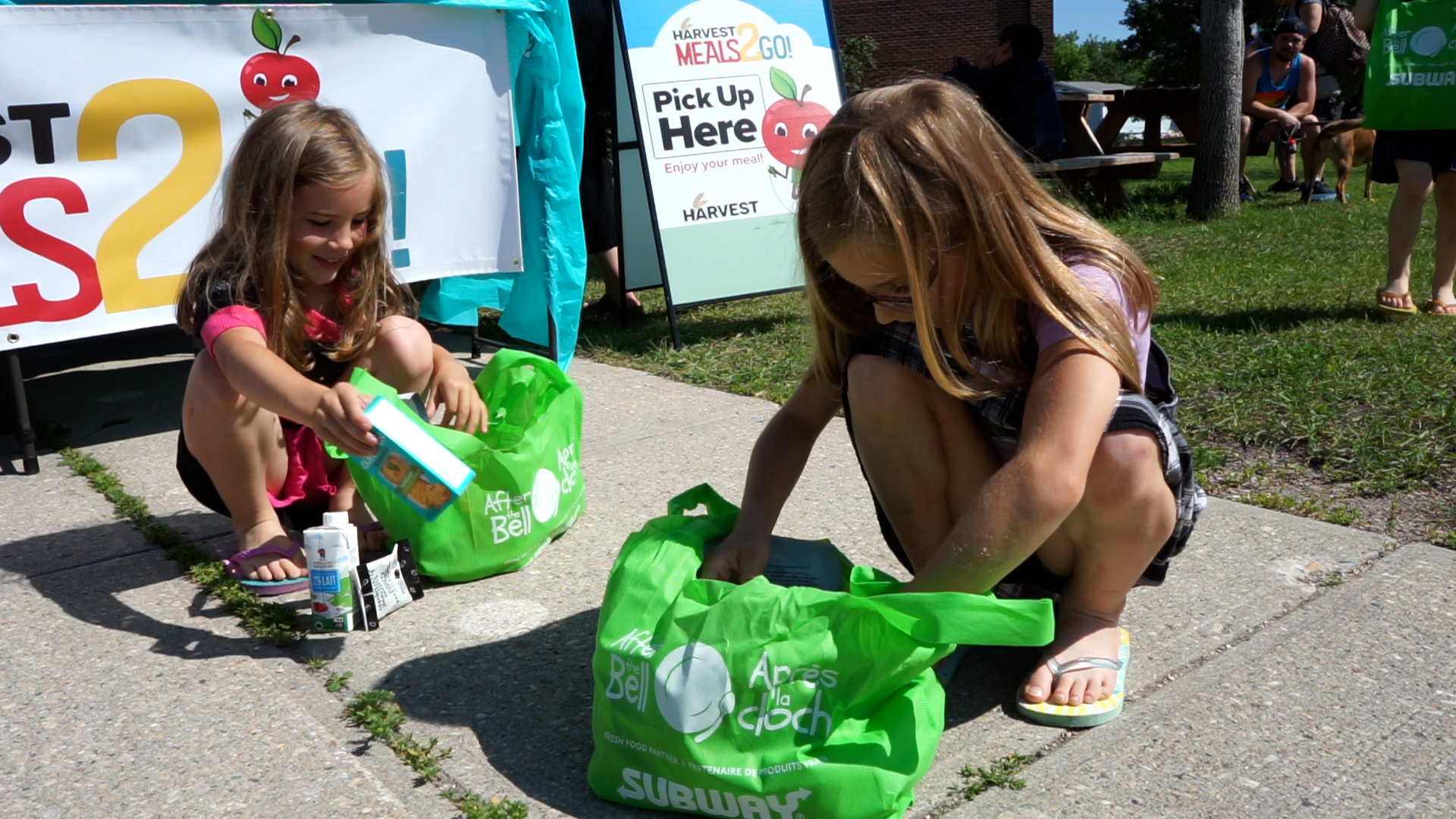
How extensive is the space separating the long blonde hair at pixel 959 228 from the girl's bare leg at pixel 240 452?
48.1 inches

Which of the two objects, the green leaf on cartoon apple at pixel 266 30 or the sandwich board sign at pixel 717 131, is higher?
the green leaf on cartoon apple at pixel 266 30

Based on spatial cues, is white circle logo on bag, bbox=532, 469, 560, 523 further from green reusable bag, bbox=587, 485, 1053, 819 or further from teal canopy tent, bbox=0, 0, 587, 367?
teal canopy tent, bbox=0, 0, 587, 367

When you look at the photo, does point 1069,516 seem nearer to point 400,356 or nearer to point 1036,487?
point 1036,487

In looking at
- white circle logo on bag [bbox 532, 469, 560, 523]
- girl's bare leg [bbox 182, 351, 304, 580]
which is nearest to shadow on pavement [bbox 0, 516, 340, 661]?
girl's bare leg [bbox 182, 351, 304, 580]

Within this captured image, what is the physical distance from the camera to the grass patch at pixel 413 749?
1581 mm

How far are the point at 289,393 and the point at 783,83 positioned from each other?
317cm

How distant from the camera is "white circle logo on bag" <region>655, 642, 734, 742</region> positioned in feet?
4.99

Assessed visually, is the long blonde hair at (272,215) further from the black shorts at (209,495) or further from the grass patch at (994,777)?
the grass patch at (994,777)

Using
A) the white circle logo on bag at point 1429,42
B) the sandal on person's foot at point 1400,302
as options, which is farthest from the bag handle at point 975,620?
the white circle logo on bag at point 1429,42

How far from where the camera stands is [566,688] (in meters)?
1.94

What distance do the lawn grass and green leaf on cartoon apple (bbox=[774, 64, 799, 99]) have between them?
0.91 m

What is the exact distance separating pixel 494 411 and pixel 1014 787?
1487mm

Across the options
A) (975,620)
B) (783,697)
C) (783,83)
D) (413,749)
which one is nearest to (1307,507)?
(975,620)

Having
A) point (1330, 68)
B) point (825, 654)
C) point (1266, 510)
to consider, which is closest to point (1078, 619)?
point (825, 654)
